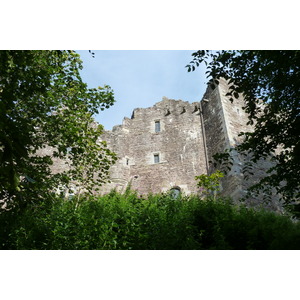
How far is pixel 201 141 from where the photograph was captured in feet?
64.8

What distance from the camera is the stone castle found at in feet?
59.6

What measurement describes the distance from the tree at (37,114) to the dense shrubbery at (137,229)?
0.83 metres

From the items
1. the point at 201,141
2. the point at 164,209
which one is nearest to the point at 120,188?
the point at 201,141

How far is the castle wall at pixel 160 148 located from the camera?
18875mm

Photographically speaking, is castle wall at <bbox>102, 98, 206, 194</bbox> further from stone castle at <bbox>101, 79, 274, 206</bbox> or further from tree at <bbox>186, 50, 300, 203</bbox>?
tree at <bbox>186, 50, 300, 203</bbox>

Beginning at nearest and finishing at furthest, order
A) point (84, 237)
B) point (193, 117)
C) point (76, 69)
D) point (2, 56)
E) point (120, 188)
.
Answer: point (2, 56) → point (84, 237) → point (76, 69) → point (120, 188) → point (193, 117)

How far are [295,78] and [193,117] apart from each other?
49.2 feet

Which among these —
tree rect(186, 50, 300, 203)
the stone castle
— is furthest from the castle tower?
tree rect(186, 50, 300, 203)

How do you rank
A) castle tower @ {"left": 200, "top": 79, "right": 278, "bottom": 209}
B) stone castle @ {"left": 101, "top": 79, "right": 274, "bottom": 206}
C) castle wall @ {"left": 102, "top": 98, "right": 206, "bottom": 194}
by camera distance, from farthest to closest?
1. castle wall @ {"left": 102, "top": 98, "right": 206, "bottom": 194}
2. stone castle @ {"left": 101, "top": 79, "right": 274, "bottom": 206}
3. castle tower @ {"left": 200, "top": 79, "right": 278, "bottom": 209}

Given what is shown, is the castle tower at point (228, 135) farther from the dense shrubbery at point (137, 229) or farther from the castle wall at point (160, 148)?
the dense shrubbery at point (137, 229)

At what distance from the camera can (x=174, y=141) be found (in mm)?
20547

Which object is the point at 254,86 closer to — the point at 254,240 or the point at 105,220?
the point at 254,240

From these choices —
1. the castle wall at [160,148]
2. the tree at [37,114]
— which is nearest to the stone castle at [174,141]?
the castle wall at [160,148]

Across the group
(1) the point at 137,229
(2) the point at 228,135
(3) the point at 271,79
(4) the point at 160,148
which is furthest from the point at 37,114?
(4) the point at 160,148
